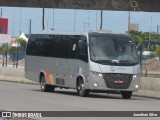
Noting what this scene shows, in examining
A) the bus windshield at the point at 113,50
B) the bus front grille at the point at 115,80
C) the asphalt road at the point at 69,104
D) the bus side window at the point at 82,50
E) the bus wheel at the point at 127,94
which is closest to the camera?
the asphalt road at the point at 69,104

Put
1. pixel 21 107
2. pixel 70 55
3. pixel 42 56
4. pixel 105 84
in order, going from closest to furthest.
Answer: pixel 21 107 → pixel 105 84 → pixel 70 55 → pixel 42 56

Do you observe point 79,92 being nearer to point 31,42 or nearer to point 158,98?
point 158,98

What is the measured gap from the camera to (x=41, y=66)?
31.6m

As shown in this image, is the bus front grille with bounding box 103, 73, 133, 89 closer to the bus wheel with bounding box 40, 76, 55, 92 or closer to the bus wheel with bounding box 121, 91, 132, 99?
the bus wheel with bounding box 121, 91, 132, 99

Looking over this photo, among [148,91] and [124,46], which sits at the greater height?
[124,46]

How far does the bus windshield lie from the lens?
26.7 metres

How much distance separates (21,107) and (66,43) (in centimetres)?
986

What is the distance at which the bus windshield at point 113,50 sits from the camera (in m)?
26.7

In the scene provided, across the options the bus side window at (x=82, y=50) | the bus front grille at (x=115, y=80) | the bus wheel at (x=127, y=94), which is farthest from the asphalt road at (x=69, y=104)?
the bus side window at (x=82, y=50)

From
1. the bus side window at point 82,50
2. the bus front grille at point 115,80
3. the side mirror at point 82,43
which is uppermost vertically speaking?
the side mirror at point 82,43

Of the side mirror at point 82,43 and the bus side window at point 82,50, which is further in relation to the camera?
the side mirror at point 82,43

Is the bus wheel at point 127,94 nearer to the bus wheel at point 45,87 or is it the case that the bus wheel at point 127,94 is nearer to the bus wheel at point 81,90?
the bus wheel at point 81,90

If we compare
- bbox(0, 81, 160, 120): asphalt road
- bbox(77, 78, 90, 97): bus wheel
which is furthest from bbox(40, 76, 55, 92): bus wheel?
bbox(0, 81, 160, 120): asphalt road

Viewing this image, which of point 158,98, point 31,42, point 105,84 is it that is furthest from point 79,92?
point 31,42
